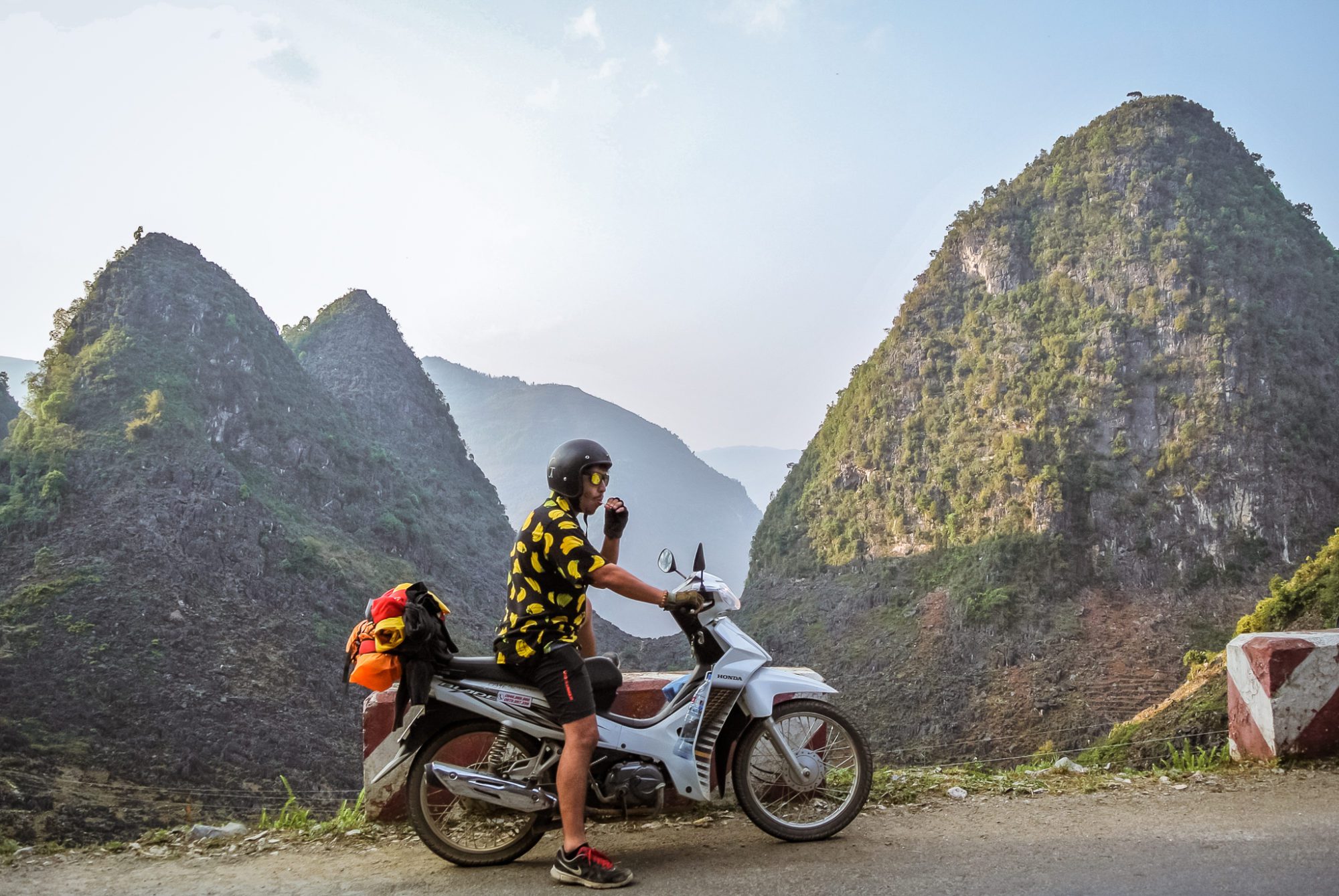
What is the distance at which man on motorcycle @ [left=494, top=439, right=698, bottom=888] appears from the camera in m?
4.33

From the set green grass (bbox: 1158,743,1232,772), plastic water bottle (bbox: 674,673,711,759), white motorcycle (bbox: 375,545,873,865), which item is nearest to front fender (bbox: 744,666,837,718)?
white motorcycle (bbox: 375,545,873,865)

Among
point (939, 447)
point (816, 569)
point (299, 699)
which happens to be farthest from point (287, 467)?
point (939, 447)

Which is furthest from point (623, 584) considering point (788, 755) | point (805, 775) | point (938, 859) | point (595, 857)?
point (938, 859)

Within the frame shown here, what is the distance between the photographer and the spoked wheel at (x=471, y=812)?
185 inches

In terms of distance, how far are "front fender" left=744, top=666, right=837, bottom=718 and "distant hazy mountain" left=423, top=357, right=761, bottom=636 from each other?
126m

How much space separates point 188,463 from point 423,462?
2457cm

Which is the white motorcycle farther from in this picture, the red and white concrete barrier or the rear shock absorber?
the red and white concrete barrier

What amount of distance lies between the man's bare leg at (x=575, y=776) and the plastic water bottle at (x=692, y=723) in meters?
0.46

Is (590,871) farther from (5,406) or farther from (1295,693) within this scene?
(5,406)

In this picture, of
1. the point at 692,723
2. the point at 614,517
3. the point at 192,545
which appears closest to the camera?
the point at 692,723

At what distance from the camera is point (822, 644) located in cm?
5703

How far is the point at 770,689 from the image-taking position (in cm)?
484

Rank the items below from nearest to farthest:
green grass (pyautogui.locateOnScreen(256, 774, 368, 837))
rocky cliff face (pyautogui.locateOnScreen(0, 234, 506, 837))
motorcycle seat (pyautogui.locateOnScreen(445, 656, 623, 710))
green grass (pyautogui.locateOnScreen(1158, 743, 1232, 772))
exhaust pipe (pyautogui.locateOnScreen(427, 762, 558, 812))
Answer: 1. exhaust pipe (pyautogui.locateOnScreen(427, 762, 558, 812))
2. motorcycle seat (pyautogui.locateOnScreen(445, 656, 623, 710))
3. green grass (pyautogui.locateOnScreen(256, 774, 368, 837))
4. green grass (pyautogui.locateOnScreen(1158, 743, 1232, 772))
5. rocky cliff face (pyautogui.locateOnScreen(0, 234, 506, 837))

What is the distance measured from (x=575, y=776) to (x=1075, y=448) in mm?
56168
